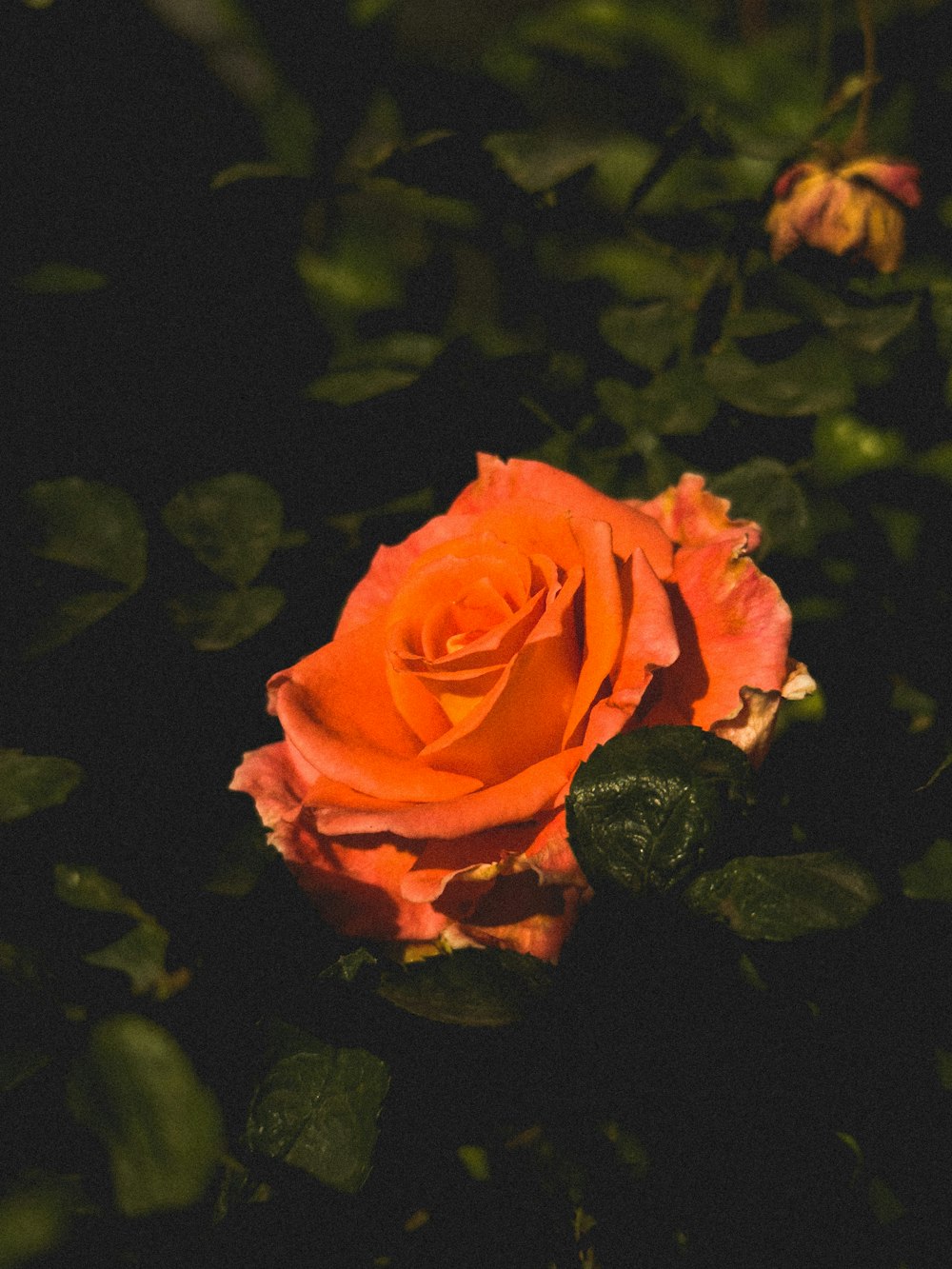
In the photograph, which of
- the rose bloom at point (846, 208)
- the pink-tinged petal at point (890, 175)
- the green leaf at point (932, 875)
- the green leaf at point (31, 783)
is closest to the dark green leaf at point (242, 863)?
the green leaf at point (31, 783)

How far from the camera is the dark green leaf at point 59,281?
0.86 metres

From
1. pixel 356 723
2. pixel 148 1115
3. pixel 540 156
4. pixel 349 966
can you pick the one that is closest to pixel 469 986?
pixel 349 966

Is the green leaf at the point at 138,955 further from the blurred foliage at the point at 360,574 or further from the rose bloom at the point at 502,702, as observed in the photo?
the rose bloom at the point at 502,702

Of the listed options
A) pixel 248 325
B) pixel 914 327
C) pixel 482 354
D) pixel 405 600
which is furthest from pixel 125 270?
pixel 914 327

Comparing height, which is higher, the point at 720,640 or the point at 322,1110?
the point at 720,640

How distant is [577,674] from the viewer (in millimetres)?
621

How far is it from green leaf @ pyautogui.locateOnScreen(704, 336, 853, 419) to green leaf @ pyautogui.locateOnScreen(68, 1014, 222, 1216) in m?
0.63

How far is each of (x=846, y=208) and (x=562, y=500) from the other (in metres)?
0.44

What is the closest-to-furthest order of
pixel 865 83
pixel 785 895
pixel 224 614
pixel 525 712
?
pixel 785 895
pixel 525 712
pixel 224 614
pixel 865 83

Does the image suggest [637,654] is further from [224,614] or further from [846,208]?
[846,208]

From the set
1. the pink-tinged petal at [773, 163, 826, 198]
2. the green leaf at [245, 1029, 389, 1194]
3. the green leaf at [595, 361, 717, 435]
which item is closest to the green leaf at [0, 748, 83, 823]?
the green leaf at [245, 1029, 389, 1194]

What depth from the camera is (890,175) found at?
3.10 feet

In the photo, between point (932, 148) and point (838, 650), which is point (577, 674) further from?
point (932, 148)

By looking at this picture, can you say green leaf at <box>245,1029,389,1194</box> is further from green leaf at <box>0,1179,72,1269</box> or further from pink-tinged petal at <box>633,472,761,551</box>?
pink-tinged petal at <box>633,472,761,551</box>
